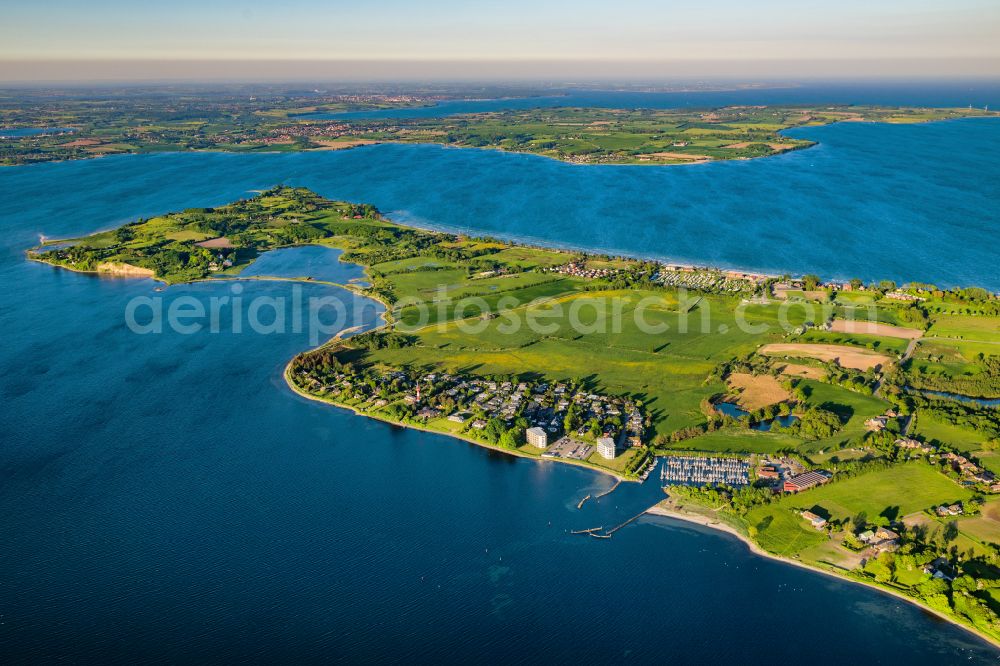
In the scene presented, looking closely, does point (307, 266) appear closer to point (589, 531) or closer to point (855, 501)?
point (589, 531)

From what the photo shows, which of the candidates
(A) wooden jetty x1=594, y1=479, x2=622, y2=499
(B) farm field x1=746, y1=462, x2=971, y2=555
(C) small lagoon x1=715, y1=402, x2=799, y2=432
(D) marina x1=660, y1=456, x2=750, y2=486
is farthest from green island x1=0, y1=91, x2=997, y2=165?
(A) wooden jetty x1=594, y1=479, x2=622, y2=499

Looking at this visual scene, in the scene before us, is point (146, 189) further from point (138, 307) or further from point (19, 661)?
point (19, 661)

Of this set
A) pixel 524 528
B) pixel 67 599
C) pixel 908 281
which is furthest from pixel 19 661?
pixel 908 281

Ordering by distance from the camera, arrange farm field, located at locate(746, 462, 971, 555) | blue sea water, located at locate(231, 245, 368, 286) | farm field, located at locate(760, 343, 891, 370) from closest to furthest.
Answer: farm field, located at locate(746, 462, 971, 555) → farm field, located at locate(760, 343, 891, 370) → blue sea water, located at locate(231, 245, 368, 286)

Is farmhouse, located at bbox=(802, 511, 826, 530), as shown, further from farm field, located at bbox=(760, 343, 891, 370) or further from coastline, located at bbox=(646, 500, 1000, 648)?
farm field, located at bbox=(760, 343, 891, 370)

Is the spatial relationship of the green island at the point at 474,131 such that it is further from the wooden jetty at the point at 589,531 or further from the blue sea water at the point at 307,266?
the wooden jetty at the point at 589,531

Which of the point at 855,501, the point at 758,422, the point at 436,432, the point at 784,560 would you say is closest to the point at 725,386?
the point at 758,422
